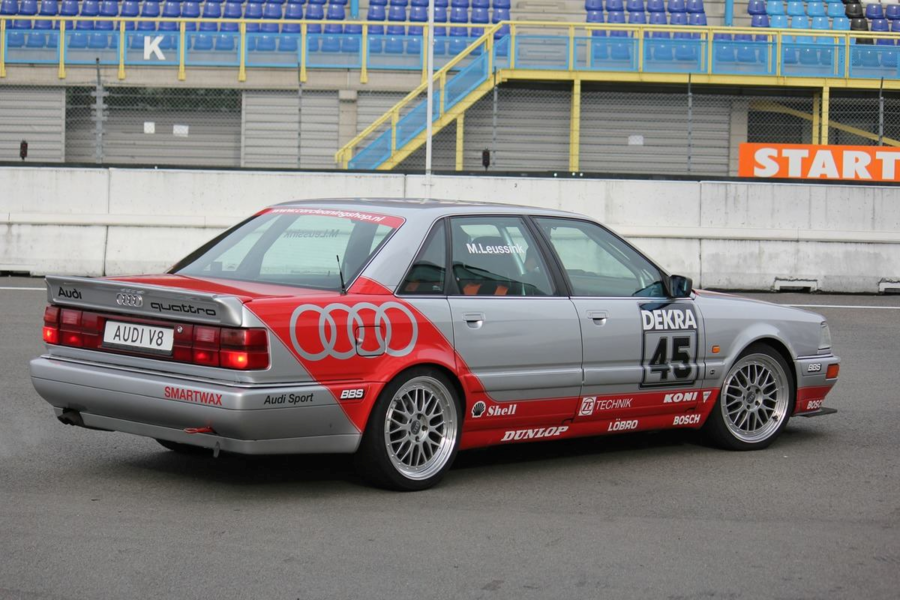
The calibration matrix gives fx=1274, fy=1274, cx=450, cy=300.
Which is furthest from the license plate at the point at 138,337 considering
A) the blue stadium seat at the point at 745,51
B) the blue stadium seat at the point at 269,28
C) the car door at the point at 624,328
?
the blue stadium seat at the point at 269,28

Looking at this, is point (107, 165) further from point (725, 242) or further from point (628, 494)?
point (628, 494)

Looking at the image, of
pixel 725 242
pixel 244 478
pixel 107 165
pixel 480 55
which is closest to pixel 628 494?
pixel 244 478

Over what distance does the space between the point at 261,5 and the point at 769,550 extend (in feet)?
89.9

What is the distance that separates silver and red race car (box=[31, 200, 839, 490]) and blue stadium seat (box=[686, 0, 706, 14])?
24955mm

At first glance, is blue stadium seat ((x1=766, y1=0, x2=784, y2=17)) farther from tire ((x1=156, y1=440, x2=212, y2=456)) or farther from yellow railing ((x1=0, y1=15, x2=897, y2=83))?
tire ((x1=156, y1=440, x2=212, y2=456))

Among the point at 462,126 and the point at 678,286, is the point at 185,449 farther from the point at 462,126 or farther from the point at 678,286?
the point at 462,126

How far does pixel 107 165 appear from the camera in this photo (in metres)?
17.2

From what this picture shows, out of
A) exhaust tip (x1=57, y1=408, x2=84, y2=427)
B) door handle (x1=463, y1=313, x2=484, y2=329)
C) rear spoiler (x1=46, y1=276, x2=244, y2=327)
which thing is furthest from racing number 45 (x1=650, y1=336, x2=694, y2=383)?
exhaust tip (x1=57, y1=408, x2=84, y2=427)

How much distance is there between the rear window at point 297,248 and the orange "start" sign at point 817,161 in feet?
48.8

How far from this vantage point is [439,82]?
1022 inches

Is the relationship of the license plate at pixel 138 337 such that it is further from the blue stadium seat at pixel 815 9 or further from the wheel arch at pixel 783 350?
the blue stadium seat at pixel 815 9

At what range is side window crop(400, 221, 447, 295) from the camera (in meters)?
6.30

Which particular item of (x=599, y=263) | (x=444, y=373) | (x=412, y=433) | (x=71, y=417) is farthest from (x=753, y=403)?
(x=71, y=417)

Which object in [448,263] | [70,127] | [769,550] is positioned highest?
[70,127]
